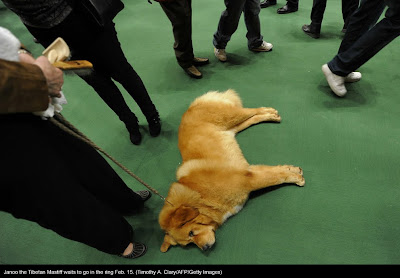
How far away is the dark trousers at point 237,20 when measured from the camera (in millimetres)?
2575

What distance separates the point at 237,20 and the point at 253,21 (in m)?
0.28

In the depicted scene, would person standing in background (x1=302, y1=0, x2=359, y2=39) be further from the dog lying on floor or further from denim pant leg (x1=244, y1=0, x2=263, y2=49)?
the dog lying on floor

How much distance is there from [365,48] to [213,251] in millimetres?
2233

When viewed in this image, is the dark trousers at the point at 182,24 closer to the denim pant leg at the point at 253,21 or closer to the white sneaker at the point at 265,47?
the denim pant leg at the point at 253,21

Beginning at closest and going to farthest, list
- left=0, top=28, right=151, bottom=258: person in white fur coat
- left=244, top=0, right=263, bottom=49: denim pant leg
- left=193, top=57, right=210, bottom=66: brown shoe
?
left=0, top=28, right=151, bottom=258: person in white fur coat, left=244, top=0, right=263, bottom=49: denim pant leg, left=193, top=57, right=210, bottom=66: brown shoe

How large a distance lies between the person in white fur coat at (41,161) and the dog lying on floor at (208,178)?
1.51 ft

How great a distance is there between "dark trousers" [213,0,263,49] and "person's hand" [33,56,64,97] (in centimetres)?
221

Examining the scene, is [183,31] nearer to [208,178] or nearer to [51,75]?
[208,178]

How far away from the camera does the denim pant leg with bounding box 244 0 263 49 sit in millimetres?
2748

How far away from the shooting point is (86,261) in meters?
1.76

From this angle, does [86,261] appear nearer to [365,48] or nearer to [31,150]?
[31,150]

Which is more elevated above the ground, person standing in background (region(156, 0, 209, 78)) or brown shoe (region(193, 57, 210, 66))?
person standing in background (region(156, 0, 209, 78))

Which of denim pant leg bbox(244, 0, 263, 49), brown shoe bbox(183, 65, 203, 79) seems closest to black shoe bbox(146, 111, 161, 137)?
brown shoe bbox(183, 65, 203, 79)

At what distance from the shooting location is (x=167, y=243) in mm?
1702
